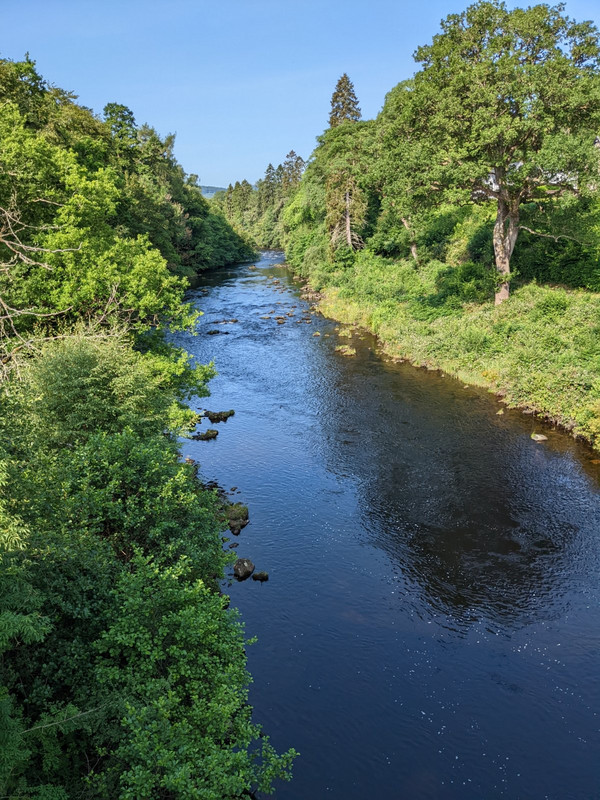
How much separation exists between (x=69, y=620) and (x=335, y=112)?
293 feet

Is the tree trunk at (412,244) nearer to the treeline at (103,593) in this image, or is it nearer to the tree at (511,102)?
the tree at (511,102)

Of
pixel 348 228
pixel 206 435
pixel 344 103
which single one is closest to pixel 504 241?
pixel 206 435

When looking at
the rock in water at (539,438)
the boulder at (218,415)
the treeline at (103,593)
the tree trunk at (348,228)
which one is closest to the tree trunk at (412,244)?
the tree trunk at (348,228)

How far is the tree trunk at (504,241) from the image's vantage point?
37.0 m

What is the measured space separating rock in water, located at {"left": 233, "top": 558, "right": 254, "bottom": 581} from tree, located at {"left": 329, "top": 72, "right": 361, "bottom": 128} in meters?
80.2

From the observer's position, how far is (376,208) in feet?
229

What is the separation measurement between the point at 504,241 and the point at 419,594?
29.4m

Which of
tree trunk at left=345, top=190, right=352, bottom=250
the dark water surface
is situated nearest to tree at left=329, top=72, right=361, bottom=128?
tree trunk at left=345, top=190, right=352, bottom=250

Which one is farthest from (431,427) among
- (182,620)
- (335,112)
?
(335,112)

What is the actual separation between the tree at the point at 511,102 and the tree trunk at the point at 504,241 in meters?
1.99

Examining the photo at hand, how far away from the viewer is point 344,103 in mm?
83250

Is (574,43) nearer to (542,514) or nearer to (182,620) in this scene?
(542,514)

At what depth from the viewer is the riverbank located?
2875cm

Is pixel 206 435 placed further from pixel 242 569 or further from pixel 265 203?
pixel 265 203
